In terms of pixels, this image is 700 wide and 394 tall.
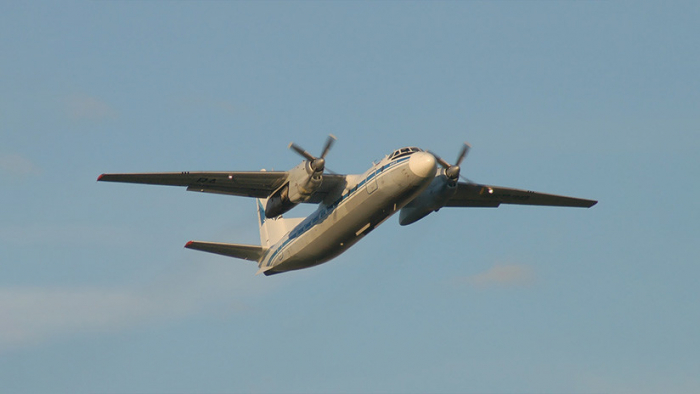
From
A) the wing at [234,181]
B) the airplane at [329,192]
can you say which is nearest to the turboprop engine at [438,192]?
the airplane at [329,192]

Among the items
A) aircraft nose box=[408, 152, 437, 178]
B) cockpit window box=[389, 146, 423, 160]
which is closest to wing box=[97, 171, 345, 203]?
cockpit window box=[389, 146, 423, 160]

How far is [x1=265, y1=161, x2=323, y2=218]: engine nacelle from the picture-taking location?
37250 millimetres

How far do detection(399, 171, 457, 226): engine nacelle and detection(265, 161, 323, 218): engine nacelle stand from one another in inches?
185

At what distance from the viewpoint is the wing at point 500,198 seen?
42.7 m

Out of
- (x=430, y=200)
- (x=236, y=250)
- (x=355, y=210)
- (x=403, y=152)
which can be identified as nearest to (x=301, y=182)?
(x=355, y=210)

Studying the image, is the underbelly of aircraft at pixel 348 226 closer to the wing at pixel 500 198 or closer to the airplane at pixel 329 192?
the airplane at pixel 329 192

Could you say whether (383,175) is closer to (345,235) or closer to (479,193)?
(345,235)

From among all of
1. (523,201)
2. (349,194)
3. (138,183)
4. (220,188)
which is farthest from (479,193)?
(138,183)

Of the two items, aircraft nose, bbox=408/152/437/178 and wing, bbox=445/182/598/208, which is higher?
wing, bbox=445/182/598/208

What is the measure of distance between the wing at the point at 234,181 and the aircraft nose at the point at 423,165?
406 centimetres

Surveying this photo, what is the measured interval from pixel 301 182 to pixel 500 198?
11.1 meters

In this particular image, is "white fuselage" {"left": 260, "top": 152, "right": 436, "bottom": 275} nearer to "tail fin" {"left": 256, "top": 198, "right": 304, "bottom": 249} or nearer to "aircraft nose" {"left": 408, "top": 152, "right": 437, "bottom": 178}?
"aircraft nose" {"left": 408, "top": 152, "right": 437, "bottom": 178}

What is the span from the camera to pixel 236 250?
4322 centimetres

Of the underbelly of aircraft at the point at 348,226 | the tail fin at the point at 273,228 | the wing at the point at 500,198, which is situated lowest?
the underbelly of aircraft at the point at 348,226
